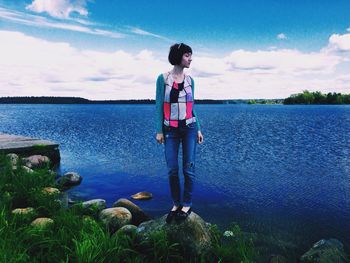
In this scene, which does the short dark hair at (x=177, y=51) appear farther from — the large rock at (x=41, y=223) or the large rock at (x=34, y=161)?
the large rock at (x=34, y=161)

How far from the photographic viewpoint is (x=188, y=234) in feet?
20.6

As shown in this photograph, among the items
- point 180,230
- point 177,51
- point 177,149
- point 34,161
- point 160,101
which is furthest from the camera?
point 34,161

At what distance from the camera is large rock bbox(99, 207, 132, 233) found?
8506mm

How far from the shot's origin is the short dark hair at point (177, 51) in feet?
17.8

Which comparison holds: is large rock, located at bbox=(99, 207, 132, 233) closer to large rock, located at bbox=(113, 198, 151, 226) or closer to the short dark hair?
large rock, located at bbox=(113, 198, 151, 226)

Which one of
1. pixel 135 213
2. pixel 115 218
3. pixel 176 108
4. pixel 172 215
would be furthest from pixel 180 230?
pixel 135 213

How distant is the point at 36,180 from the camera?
30.4 feet

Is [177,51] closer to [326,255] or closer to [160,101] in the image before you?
[160,101]

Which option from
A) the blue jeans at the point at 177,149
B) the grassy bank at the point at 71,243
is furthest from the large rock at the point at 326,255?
the blue jeans at the point at 177,149

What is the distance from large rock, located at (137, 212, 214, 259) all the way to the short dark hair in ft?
10.8

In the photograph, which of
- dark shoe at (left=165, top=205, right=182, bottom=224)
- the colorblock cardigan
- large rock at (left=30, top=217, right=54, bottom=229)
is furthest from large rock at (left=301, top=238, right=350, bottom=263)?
large rock at (left=30, top=217, right=54, bottom=229)

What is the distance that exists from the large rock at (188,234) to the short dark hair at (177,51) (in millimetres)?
3306

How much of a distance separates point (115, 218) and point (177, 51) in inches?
212

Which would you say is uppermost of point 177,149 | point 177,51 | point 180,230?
point 177,51
